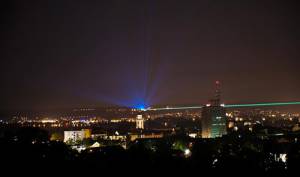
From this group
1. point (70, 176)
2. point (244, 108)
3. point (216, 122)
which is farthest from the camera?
point (244, 108)

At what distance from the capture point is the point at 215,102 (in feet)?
185

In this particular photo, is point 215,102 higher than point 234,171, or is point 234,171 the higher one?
point 215,102

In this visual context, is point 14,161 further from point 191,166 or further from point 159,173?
point 191,166

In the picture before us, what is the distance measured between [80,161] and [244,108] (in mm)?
119221

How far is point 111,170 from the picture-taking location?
12.5 m

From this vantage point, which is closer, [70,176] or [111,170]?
[70,176]

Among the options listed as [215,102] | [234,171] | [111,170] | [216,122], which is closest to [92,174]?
[111,170]

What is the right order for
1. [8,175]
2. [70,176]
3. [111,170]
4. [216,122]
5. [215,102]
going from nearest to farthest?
1. [8,175]
2. [70,176]
3. [111,170]
4. [216,122]
5. [215,102]

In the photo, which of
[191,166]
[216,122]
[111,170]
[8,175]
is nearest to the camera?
[8,175]

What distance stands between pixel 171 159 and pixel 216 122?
33472 mm

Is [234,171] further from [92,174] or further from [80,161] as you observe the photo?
[80,161]

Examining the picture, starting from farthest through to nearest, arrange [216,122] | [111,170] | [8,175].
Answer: [216,122]
[111,170]
[8,175]

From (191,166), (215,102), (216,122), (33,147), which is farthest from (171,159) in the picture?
(215,102)

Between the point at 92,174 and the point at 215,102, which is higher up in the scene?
the point at 215,102
